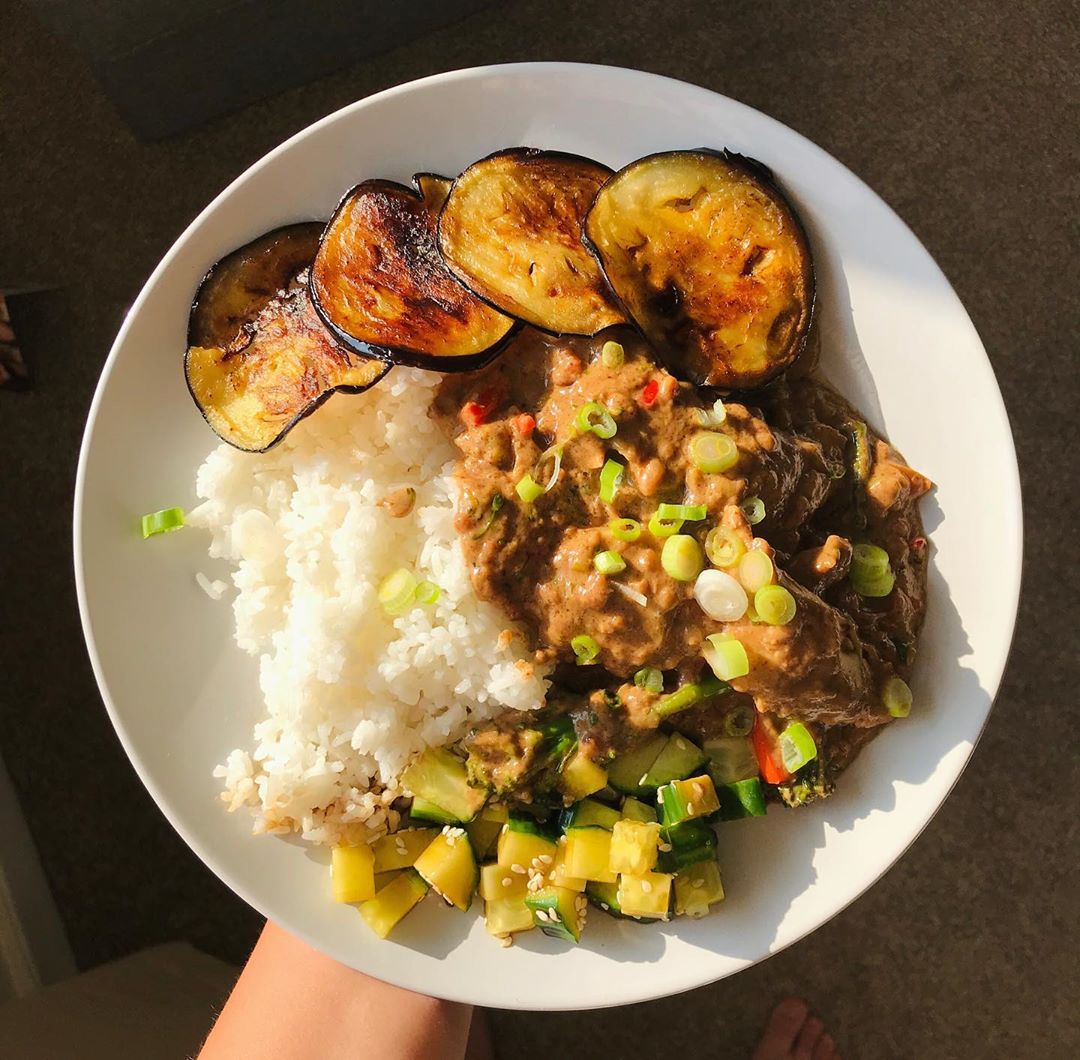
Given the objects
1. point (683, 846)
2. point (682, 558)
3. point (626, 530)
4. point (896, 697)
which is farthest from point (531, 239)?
point (683, 846)

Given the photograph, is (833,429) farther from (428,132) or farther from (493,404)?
(428,132)

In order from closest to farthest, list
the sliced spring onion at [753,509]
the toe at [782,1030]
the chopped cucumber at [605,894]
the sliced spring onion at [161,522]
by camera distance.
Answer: the sliced spring onion at [753,509] → the chopped cucumber at [605,894] → the sliced spring onion at [161,522] → the toe at [782,1030]

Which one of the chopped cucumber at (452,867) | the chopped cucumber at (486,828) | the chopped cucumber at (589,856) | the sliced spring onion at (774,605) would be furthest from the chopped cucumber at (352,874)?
the sliced spring onion at (774,605)

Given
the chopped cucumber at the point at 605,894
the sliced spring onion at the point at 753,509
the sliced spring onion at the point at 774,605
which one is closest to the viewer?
the sliced spring onion at the point at 774,605

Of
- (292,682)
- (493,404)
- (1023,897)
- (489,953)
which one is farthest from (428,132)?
(1023,897)

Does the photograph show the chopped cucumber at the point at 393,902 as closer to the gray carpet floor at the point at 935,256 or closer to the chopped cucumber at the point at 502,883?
the chopped cucumber at the point at 502,883

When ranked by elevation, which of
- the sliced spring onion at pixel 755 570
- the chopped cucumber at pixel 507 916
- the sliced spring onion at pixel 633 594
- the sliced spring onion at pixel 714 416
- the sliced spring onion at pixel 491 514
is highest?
the sliced spring onion at pixel 491 514

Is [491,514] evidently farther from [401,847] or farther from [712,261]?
[401,847]
